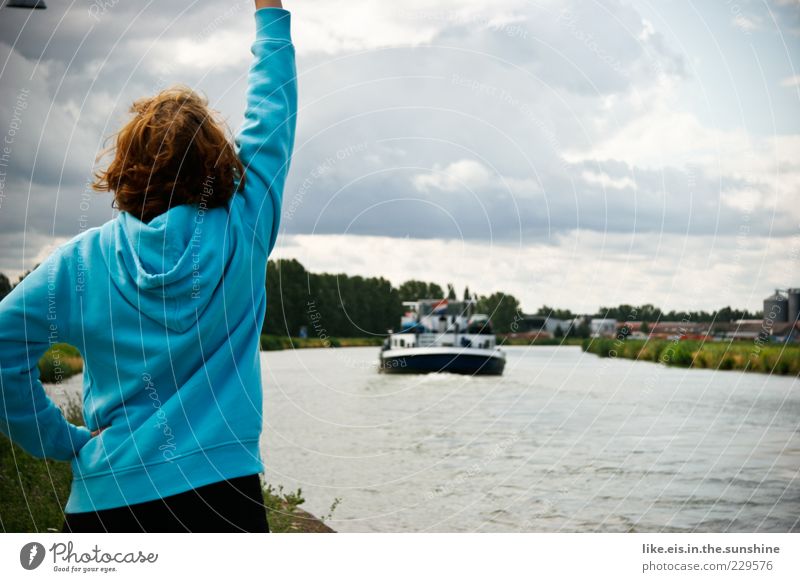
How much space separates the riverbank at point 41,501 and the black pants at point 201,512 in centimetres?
218

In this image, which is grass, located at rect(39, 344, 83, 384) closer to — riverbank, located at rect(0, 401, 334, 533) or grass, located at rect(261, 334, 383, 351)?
riverbank, located at rect(0, 401, 334, 533)

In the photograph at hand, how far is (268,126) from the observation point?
5.83 feet

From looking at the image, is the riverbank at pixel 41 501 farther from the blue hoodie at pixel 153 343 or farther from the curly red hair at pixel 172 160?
the curly red hair at pixel 172 160

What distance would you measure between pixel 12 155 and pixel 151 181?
7.85 feet

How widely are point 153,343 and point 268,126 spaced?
0.51 meters

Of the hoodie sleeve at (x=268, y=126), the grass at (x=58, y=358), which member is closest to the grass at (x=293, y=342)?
the grass at (x=58, y=358)

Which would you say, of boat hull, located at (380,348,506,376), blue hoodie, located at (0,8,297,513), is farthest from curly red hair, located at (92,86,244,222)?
boat hull, located at (380,348,506,376)

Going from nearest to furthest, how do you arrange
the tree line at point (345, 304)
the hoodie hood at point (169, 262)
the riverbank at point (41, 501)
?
the hoodie hood at point (169, 262), the riverbank at point (41, 501), the tree line at point (345, 304)

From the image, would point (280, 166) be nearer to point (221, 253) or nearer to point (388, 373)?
point (221, 253)

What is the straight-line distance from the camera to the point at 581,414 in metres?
18.6
